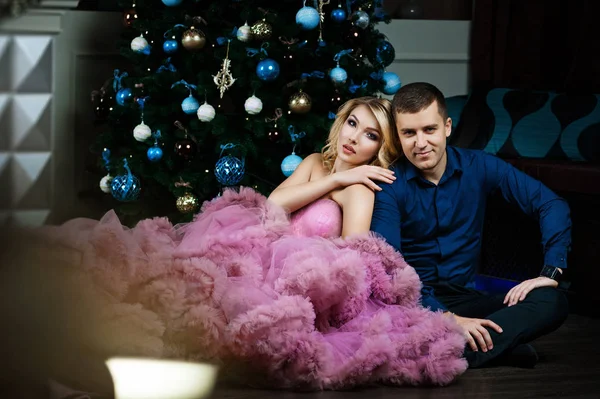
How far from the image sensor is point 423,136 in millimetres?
2387

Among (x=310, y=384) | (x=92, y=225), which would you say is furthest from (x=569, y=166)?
(x=92, y=225)

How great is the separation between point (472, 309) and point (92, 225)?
1.19m

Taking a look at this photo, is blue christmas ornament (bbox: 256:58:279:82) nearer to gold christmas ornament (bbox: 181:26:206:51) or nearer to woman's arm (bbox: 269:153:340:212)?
gold christmas ornament (bbox: 181:26:206:51)

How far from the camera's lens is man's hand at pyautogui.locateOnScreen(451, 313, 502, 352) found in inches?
85.5

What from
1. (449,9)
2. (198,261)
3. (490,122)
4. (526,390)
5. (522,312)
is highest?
(449,9)

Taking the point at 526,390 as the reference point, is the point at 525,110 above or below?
above

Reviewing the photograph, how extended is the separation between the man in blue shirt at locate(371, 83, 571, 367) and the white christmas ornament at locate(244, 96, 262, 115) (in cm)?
81

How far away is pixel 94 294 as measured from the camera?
5.99ft

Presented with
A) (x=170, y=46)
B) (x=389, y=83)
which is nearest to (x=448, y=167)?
(x=389, y=83)

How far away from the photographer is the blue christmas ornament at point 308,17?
10.1 feet

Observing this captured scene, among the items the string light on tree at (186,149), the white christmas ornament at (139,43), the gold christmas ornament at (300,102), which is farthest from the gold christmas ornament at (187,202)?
the white christmas ornament at (139,43)

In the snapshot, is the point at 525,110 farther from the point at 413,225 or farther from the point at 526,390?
the point at 526,390

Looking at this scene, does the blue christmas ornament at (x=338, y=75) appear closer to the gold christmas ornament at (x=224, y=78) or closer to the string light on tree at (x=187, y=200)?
the gold christmas ornament at (x=224, y=78)

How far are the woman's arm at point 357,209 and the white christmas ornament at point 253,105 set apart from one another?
2.70 ft
